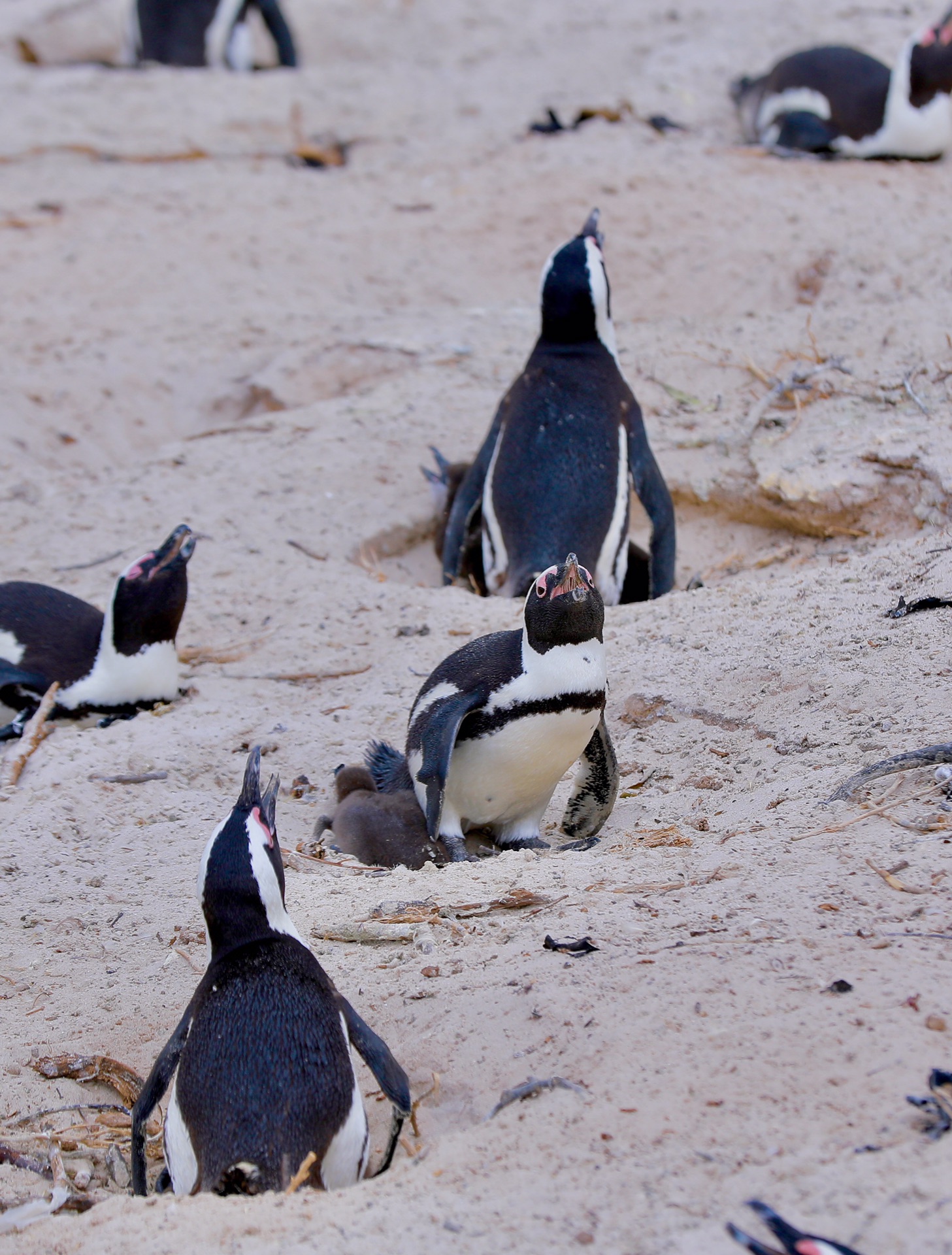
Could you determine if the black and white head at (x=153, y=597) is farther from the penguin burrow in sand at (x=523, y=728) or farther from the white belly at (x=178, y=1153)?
the white belly at (x=178, y=1153)

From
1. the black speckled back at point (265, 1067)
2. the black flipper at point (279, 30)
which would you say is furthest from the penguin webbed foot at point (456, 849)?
the black flipper at point (279, 30)

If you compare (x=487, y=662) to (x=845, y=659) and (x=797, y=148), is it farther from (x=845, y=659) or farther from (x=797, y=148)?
(x=797, y=148)

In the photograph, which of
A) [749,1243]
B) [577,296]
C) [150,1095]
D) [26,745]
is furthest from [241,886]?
[577,296]

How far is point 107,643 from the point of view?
4355 millimetres

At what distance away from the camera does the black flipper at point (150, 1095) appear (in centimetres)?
208

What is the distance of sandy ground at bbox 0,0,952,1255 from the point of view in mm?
1784

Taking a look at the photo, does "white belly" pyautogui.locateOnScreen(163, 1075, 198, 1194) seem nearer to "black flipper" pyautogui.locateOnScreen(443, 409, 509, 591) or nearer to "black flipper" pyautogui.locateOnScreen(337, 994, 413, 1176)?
"black flipper" pyautogui.locateOnScreen(337, 994, 413, 1176)

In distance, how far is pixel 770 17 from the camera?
10016 mm

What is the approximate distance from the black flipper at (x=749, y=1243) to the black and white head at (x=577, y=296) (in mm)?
4132

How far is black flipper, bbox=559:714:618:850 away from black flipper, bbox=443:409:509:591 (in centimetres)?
185

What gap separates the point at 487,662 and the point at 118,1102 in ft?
4.38

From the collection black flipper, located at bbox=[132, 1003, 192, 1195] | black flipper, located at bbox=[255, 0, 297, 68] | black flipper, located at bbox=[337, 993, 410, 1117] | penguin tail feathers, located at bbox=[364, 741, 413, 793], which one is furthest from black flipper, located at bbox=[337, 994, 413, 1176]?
black flipper, located at bbox=[255, 0, 297, 68]

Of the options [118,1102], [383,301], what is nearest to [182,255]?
[383,301]

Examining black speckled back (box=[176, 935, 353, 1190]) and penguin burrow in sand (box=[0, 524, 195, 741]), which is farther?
penguin burrow in sand (box=[0, 524, 195, 741])
